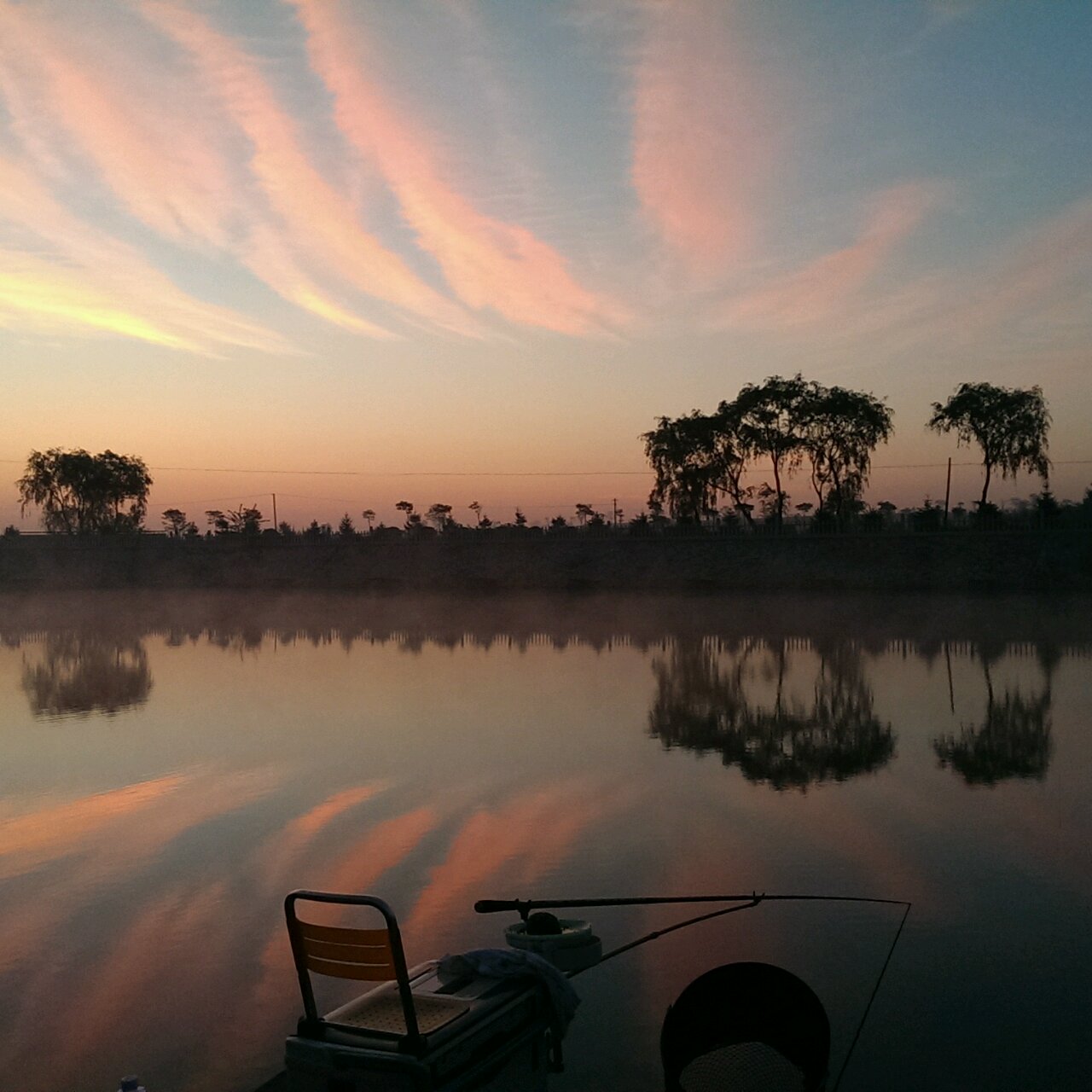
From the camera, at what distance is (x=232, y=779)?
672 inches

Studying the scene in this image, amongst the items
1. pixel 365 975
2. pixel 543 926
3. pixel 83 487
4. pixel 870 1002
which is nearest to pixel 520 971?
pixel 365 975

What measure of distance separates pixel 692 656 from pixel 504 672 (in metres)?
5.44

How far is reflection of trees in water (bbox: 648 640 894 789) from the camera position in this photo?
1730 centimetres

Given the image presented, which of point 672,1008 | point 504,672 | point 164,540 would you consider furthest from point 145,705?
point 164,540

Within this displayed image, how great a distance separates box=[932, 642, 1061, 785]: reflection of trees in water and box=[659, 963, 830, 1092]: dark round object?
10342 millimetres

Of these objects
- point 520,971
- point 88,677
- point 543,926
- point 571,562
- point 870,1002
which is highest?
point 571,562

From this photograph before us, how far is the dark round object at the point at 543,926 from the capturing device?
741cm

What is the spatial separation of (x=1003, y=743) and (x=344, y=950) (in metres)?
15.2

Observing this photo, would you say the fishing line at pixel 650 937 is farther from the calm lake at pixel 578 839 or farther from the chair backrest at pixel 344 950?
the chair backrest at pixel 344 950

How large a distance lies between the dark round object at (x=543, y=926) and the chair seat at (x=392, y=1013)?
1.51 meters

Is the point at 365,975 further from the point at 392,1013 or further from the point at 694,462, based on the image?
the point at 694,462

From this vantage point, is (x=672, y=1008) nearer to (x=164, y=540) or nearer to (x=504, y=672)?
(x=504, y=672)

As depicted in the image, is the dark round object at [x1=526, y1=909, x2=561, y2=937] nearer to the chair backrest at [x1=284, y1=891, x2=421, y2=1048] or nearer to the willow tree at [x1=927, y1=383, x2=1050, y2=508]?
the chair backrest at [x1=284, y1=891, x2=421, y2=1048]

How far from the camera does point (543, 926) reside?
293 inches
